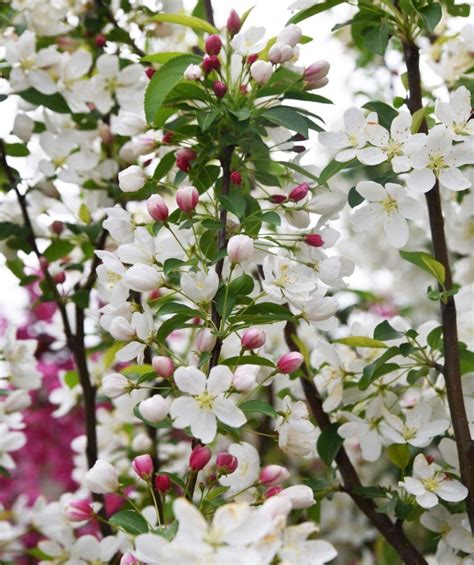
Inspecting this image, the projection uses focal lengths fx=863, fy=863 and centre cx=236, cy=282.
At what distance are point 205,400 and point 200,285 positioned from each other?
150 mm

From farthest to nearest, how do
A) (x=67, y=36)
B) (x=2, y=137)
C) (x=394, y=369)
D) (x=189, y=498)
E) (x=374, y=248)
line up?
(x=374, y=248)
(x=67, y=36)
(x=2, y=137)
(x=394, y=369)
(x=189, y=498)

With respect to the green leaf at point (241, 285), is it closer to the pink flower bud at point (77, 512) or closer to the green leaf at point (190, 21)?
the pink flower bud at point (77, 512)

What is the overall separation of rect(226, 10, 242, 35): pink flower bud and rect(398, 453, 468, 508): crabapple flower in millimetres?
641

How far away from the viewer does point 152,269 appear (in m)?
1.04

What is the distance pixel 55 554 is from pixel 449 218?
94 centimetres

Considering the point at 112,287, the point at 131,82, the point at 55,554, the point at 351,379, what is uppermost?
the point at 131,82

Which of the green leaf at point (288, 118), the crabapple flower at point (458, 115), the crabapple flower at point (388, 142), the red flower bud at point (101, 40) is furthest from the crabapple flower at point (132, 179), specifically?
the red flower bud at point (101, 40)

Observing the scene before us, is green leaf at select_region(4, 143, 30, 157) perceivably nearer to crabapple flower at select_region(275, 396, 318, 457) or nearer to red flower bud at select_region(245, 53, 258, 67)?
red flower bud at select_region(245, 53, 258, 67)

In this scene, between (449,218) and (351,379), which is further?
(449,218)

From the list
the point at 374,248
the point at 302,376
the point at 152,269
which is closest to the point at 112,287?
the point at 152,269

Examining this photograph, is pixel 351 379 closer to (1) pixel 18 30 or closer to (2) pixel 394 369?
(2) pixel 394 369

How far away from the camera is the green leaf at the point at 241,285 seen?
3.41 feet

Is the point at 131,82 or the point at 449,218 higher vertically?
the point at 131,82

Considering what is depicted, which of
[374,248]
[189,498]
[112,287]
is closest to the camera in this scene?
[189,498]
